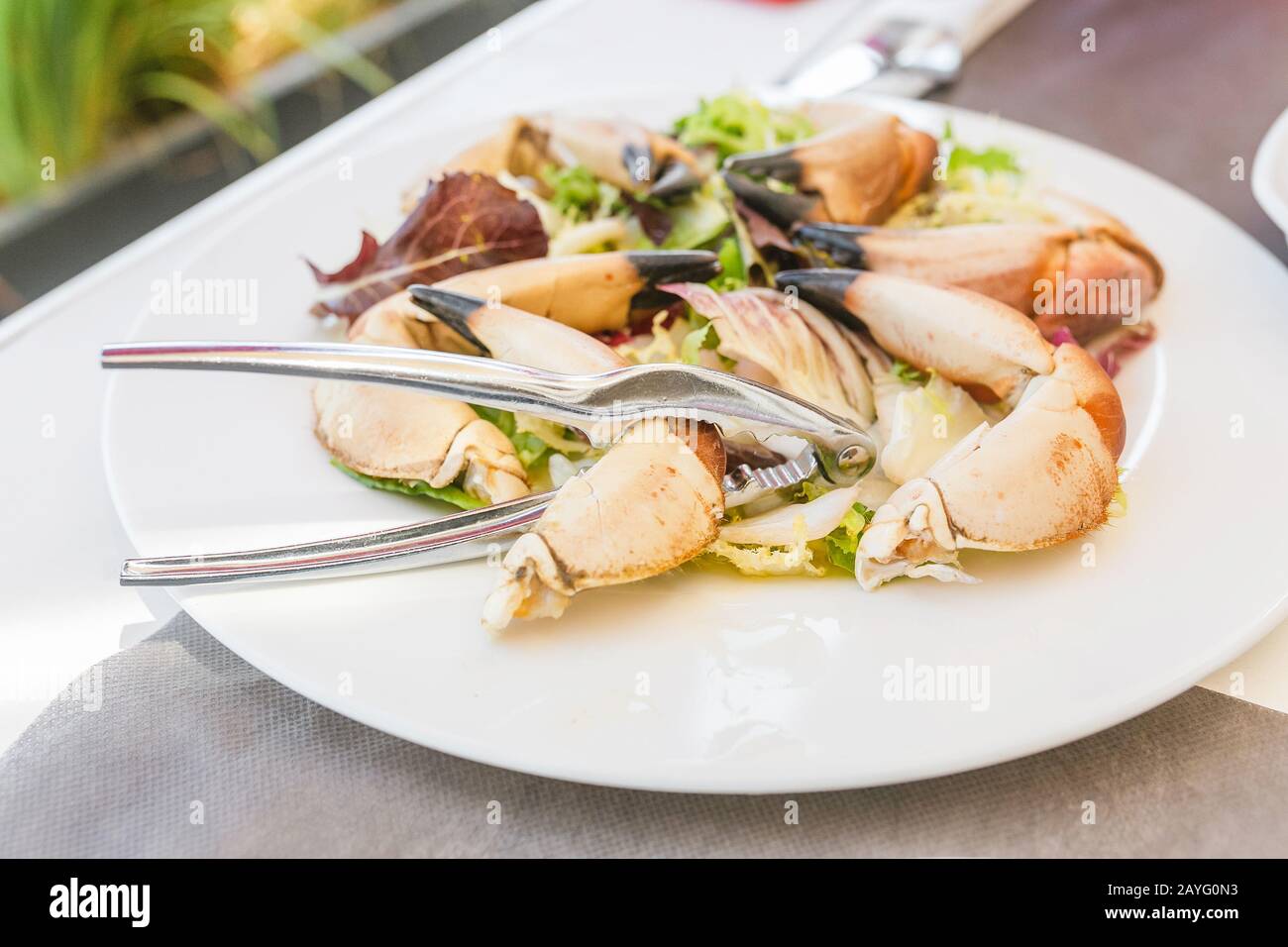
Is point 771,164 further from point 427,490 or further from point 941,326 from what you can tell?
point 427,490

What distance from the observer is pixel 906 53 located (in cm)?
262

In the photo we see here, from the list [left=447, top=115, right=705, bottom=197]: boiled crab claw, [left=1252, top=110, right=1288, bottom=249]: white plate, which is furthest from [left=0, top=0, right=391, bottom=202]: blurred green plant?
[left=1252, top=110, right=1288, bottom=249]: white plate

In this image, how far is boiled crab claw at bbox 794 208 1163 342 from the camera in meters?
1.59

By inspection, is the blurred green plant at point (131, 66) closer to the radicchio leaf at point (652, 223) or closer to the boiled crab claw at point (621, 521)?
the radicchio leaf at point (652, 223)

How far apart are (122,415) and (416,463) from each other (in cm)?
45

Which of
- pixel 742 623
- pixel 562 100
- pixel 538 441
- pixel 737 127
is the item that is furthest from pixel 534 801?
pixel 562 100

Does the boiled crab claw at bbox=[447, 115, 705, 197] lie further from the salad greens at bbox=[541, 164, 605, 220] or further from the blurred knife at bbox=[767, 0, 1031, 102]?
the blurred knife at bbox=[767, 0, 1031, 102]

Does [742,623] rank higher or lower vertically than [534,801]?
higher

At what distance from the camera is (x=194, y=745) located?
1166 millimetres

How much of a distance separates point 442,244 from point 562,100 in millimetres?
835

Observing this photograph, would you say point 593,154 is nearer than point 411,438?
No

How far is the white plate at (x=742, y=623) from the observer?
103 centimetres

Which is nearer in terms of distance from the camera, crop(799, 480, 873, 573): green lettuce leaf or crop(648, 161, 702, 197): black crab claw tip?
crop(799, 480, 873, 573): green lettuce leaf
